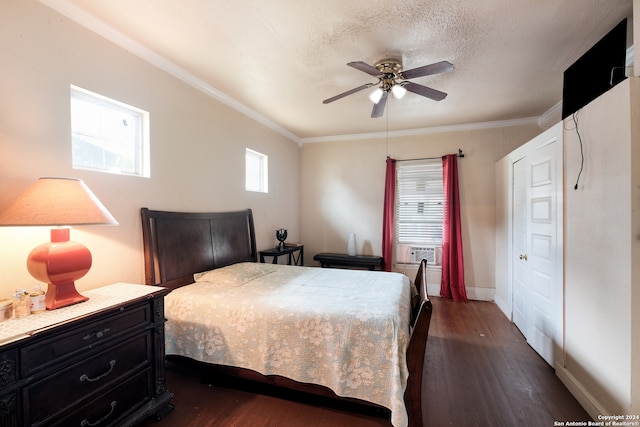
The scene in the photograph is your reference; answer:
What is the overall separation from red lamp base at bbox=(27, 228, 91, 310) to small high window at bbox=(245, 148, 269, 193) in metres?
2.30

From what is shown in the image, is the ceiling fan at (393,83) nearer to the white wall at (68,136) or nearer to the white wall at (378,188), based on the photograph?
the white wall at (68,136)

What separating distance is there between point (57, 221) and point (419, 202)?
425 centimetres

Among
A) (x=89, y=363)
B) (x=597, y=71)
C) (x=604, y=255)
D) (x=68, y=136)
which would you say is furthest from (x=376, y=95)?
(x=89, y=363)

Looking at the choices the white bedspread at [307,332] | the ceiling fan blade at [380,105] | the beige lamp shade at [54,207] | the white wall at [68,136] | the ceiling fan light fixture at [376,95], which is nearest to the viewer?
the beige lamp shade at [54,207]

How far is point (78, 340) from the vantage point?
1.34 meters

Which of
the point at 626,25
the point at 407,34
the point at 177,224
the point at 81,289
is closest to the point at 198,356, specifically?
the point at 81,289

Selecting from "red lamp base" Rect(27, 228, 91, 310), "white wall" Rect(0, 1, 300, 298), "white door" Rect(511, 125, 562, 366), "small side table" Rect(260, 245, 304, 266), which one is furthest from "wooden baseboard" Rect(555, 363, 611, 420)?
"white wall" Rect(0, 1, 300, 298)

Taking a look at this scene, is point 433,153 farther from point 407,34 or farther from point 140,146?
point 140,146

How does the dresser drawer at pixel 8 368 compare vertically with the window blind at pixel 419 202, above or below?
below

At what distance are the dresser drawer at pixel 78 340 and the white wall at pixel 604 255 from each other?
2809 millimetres

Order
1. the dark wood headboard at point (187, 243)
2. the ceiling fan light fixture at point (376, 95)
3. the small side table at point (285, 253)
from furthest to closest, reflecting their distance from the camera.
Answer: the small side table at point (285, 253) → the ceiling fan light fixture at point (376, 95) → the dark wood headboard at point (187, 243)

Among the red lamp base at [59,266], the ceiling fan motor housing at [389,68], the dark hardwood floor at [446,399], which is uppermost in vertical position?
the ceiling fan motor housing at [389,68]

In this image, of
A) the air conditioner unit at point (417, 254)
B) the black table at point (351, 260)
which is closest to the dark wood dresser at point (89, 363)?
the black table at point (351, 260)

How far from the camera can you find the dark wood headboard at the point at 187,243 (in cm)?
230
